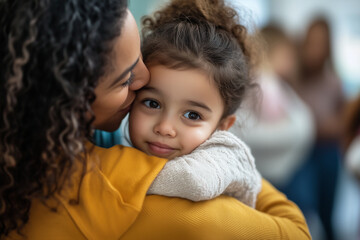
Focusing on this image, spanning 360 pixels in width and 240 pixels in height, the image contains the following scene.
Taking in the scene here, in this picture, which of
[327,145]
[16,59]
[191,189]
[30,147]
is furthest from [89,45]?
[327,145]

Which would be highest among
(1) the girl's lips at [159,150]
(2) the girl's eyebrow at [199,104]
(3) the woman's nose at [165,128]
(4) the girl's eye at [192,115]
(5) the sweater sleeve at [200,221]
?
(2) the girl's eyebrow at [199,104]

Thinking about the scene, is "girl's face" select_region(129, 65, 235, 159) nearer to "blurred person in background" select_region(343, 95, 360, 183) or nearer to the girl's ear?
the girl's ear

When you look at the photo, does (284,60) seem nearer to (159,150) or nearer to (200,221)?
(159,150)

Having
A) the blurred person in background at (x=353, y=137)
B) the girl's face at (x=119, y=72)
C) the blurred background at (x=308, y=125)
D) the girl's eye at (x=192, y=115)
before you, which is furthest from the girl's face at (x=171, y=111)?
the blurred person in background at (x=353, y=137)

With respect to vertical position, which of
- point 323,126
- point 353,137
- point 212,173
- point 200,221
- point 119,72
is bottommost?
point 323,126

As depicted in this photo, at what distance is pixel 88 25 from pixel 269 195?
34.1 inches

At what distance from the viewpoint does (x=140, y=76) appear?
1099mm

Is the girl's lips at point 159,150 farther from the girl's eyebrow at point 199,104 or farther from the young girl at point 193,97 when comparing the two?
the girl's eyebrow at point 199,104

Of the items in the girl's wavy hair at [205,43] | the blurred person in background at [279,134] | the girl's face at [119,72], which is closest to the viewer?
the girl's face at [119,72]

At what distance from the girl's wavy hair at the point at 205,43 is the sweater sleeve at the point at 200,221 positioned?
15.0 inches

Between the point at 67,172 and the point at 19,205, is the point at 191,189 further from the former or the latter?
the point at 19,205

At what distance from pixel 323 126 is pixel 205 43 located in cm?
250

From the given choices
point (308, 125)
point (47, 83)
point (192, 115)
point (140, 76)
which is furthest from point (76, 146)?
point (308, 125)

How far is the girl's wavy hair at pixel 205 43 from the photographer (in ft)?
3.87
